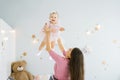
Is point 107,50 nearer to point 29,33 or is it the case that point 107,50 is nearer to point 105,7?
point 105,7

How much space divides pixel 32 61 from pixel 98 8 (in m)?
1.09

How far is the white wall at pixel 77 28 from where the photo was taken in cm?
286

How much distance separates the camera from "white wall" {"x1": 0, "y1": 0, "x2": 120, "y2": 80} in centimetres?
286

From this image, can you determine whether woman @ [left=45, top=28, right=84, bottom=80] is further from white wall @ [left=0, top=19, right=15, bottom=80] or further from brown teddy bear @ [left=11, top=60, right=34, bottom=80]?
brown teddy bear @ [left=11, top=60, right=34, bottom=80]

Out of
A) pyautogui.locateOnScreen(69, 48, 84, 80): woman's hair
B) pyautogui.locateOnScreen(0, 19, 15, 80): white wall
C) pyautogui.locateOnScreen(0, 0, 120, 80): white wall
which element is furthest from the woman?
pyautogui.locateOnScreen(0, 0, 120, 80): white wall

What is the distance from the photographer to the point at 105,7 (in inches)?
114

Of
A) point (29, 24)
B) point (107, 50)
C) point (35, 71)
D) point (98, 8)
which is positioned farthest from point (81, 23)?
point (35, 71)

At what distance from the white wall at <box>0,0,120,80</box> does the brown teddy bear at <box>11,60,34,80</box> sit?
118 millimetres

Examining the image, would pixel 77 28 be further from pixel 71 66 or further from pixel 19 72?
pixel 71 66

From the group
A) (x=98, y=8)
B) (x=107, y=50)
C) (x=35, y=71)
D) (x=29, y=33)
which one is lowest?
(x=35, y=71)

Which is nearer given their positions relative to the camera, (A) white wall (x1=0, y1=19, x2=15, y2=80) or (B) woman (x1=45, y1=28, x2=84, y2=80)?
(B) woman (x1=45, y1=28, x2=84, y2=80)

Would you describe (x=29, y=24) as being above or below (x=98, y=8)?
below

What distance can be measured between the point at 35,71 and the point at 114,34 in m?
1.12

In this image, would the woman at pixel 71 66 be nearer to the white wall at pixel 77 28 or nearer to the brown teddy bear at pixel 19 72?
the brown teddy bear at pixel 19 72
